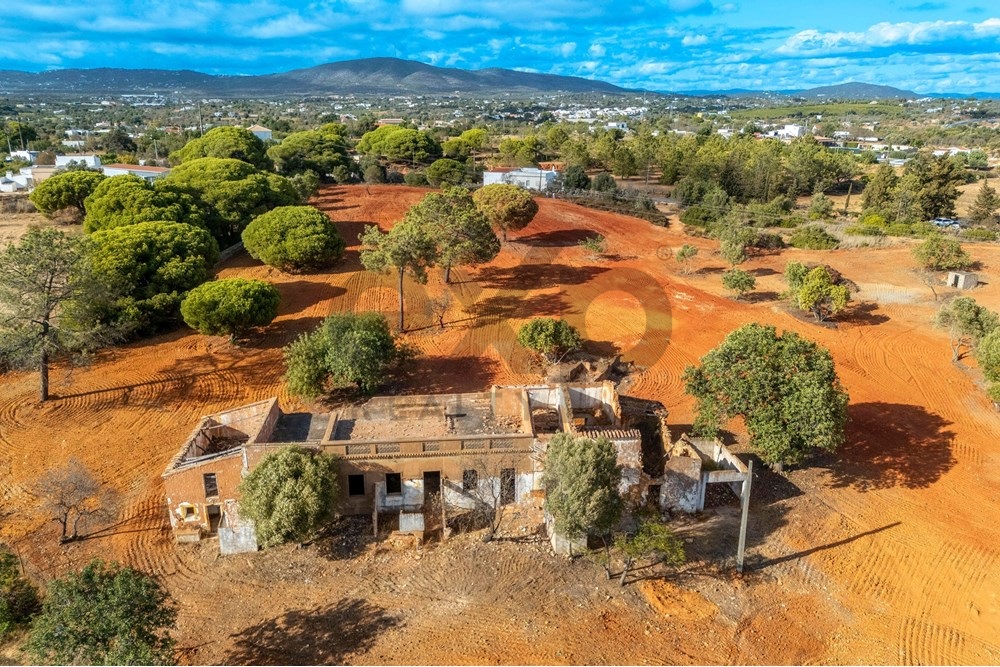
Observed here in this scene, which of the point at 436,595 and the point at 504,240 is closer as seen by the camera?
the point at 436,595

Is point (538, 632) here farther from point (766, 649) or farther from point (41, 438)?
point (41, 438)

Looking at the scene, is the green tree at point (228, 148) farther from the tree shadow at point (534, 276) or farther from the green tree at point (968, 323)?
the green tree at point (968, 323)

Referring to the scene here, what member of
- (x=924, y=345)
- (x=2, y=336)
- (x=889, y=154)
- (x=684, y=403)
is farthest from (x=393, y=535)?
(x=889, y=154)

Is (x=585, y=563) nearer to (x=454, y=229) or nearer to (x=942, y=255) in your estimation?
(x=454, y=229)

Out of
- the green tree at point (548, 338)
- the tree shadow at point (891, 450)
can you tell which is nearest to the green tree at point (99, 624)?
the green tree at point (548, 338)

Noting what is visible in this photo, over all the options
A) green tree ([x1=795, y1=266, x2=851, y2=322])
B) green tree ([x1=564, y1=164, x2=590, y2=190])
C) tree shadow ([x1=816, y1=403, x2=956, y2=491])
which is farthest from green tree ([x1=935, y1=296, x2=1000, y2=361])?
green tree ([x1=564, y1=164, x2=590, y2=190])

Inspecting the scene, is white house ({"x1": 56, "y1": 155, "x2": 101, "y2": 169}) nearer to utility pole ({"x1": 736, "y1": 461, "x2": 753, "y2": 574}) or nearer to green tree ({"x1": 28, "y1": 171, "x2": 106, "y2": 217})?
green tree ({"x1": 28, "y1": 171, "x2": 106, "y2": 217})
